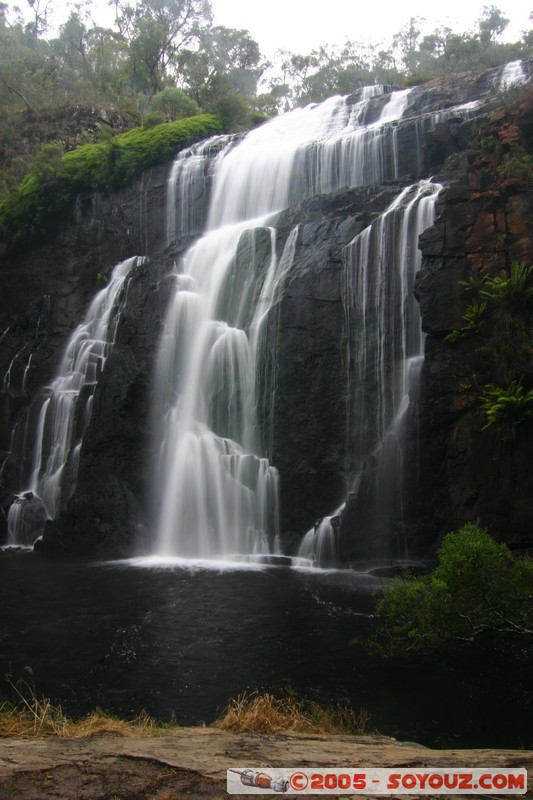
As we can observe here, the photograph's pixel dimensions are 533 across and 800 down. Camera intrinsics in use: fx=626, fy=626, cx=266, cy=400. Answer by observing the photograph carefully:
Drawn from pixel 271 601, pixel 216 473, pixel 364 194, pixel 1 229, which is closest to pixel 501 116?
pixel 364 194

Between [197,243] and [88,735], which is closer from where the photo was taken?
[88,735]

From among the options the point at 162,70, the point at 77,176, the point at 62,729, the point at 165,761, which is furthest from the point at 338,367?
the point at 162,70

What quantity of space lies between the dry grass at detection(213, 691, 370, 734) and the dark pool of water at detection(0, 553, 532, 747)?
1.52 ft

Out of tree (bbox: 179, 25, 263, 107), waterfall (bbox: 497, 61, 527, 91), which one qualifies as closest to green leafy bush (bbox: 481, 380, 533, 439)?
waterfall (bbox: 497, 61, 527, 91)

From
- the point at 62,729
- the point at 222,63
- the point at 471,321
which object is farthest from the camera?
the point at 222,63

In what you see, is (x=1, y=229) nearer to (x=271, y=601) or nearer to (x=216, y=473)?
(x=216, y=473)

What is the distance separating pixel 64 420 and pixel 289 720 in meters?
18.3

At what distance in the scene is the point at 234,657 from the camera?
10.4m

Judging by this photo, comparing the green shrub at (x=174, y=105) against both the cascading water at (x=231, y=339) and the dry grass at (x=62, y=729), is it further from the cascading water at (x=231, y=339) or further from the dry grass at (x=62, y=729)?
the dry grass at (x=62, y=729)

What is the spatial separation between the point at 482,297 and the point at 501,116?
691cm

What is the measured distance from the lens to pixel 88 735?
522cm

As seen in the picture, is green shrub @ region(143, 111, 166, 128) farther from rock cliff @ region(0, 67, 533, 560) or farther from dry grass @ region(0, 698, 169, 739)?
dry grass @ region(0, 698, 169, 739)

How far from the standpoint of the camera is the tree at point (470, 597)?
27.8 feet

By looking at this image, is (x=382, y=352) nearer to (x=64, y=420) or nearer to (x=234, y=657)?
(x=234, y=657)
